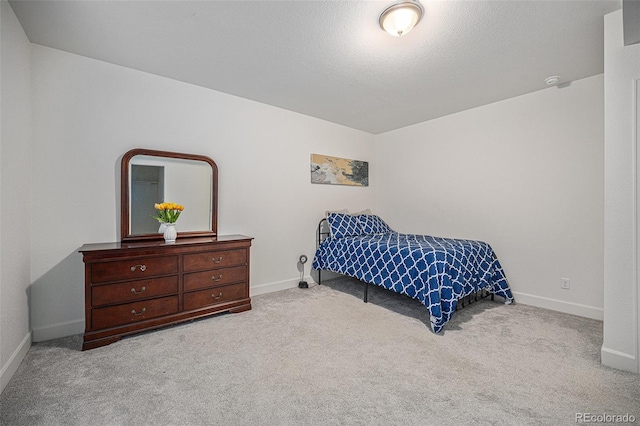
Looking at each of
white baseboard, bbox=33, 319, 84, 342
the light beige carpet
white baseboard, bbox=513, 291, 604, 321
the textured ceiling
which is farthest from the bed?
white baseboard, bbox=33, 319, 84, 342

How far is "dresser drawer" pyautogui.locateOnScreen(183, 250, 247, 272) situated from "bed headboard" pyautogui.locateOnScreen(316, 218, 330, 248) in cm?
147

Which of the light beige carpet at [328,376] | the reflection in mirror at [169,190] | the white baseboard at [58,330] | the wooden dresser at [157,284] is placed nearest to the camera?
the light beige carpet at [328,376]

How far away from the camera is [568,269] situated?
2949 millimetres

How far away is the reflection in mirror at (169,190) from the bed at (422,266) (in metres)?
1.76

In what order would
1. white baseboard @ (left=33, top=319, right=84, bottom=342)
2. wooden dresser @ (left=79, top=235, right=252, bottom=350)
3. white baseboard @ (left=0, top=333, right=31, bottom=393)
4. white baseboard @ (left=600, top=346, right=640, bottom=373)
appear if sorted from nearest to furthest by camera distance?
white baseboard @ (left=0, top=333, right=31, bottom=393), white baseboard @ (left=600, top=346, right=640, bottom=373), wooden dresser @ (left=79, top=235, right=252, bottom=350), white baseboard @ (left=33, top=319, right=84, bottom=342)

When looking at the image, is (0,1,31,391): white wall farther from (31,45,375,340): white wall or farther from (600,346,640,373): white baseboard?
(600,346,640,373): white baseboard

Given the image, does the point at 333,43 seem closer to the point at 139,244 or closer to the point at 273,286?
the point at 139,244

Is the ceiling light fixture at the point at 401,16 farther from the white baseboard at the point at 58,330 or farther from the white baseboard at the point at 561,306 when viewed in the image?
the white baseboard at the point at 58,330

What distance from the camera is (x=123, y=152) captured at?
2.68m

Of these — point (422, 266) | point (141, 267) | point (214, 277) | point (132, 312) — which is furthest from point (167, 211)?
point (422, 266)

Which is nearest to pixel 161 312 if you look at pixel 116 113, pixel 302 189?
pixel 116 113

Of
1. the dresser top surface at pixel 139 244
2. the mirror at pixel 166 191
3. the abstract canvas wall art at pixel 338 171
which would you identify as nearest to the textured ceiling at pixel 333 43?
the mirror at pixel 166 191

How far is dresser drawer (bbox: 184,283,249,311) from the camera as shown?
2.63m

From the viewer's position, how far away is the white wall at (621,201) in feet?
6.05
